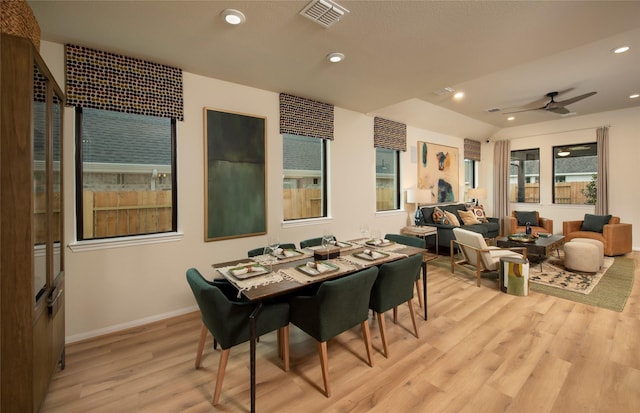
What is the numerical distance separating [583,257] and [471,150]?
4067mm

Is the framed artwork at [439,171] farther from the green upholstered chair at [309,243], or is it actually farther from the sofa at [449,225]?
the green upholstered chair at [309,243]

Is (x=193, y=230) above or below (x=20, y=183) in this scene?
below

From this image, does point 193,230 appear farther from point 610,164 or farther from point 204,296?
point 610,164

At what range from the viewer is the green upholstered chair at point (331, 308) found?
1745 mm

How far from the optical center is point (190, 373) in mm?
2033

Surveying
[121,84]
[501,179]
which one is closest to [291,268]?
[121,84]

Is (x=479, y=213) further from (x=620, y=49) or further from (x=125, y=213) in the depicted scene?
(x=125, y=213)

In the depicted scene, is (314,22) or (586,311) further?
(586,311)

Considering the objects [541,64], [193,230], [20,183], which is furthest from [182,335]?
[541,64]

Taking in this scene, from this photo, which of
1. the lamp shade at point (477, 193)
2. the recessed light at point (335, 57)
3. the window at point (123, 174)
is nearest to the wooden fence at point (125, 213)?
the window at point (123, 174)

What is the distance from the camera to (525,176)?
7.18 meters

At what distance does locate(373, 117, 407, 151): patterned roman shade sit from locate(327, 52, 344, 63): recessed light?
7.83 feet

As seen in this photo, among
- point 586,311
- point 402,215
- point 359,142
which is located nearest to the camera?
point 586,311

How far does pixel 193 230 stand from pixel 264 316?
66.1 inches
